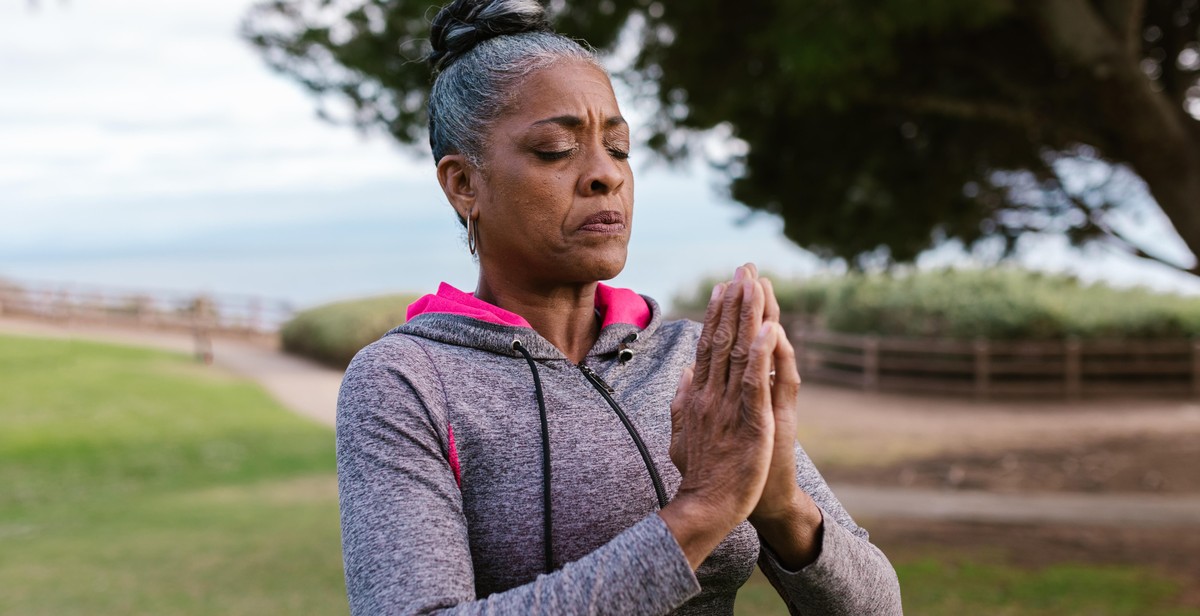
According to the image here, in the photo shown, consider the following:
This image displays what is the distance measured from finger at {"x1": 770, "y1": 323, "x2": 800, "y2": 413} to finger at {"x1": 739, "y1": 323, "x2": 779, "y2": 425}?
2 centimetres

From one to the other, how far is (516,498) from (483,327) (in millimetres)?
274

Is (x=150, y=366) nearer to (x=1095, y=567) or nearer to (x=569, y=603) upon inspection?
(x=1095, y=567)

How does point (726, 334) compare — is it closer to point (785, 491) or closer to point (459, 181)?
point (785, 491)

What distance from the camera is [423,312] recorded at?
5.49ft

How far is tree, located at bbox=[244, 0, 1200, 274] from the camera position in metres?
5.83

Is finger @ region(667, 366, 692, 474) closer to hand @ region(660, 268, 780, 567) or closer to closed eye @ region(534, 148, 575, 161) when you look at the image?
hand @ region(660, 268, 780, 567)

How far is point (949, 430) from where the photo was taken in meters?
14.4

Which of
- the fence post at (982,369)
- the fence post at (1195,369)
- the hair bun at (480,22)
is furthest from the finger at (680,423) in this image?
the fence post at (1195,369)

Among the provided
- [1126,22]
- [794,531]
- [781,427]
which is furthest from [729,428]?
[1126,22]

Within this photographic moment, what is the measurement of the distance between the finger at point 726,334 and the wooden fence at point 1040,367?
1712 centimetres

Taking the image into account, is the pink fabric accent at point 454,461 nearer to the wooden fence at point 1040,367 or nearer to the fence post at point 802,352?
the wooden fence at point 1040,367

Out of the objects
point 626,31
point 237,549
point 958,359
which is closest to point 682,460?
point 626,31

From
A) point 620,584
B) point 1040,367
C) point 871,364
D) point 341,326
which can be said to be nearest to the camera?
point 620,584

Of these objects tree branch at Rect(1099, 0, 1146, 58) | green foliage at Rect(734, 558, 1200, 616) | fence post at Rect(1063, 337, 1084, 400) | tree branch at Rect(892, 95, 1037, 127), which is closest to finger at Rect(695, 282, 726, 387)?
tree branch at Rect(1099, 0, 1146, 58)
